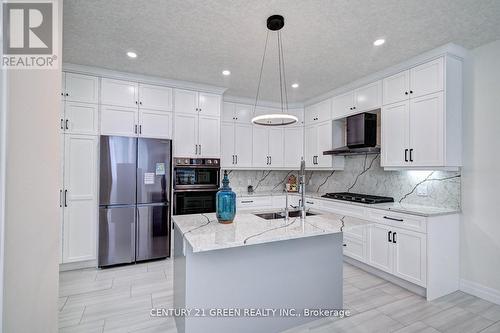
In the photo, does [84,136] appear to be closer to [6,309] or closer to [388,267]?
[6,309]

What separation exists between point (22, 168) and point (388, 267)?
351cm

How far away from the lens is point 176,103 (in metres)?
3.70

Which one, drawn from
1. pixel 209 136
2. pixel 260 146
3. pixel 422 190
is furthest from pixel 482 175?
pixel 209 136

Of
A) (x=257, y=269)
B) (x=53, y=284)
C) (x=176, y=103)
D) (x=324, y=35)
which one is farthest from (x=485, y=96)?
(x=53, y=284)

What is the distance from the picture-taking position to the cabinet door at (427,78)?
2625mm

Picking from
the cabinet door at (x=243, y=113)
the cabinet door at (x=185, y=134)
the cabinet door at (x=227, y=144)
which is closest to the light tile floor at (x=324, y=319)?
the cabinet door at (x=185, y=134)

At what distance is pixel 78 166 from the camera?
316 centimetres

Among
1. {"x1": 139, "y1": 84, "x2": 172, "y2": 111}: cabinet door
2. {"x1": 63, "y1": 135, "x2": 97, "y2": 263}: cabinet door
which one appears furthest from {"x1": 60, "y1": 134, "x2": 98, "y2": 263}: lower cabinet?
{"x1": 139, "y1": 84, "x2": 172, "y2": 111}: cabinet door

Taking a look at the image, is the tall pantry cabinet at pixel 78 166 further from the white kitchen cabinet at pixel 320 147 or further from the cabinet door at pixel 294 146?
the white kitchen cabinet at pixel 320 147

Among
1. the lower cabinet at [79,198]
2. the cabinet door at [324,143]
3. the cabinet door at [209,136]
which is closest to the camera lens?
the lower cabinet at [79,198]

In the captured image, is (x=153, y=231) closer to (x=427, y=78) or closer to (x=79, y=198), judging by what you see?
(x=79, y=198)

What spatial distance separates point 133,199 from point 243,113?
2471 millimetres

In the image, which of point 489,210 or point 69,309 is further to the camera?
point 489,210

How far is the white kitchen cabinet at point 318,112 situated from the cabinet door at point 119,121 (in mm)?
3110
